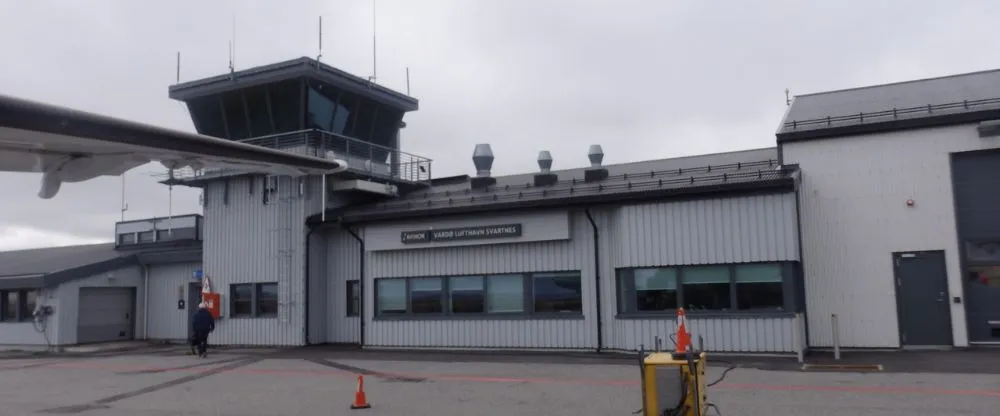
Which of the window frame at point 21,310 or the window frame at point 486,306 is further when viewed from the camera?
the window frame at point 21,310

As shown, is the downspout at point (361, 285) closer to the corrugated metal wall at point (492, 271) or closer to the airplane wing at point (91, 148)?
the corrugated metal wall at point (492, 271)

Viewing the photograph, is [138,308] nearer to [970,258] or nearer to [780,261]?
[780,261]

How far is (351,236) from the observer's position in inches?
966

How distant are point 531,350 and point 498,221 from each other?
3.53 meters

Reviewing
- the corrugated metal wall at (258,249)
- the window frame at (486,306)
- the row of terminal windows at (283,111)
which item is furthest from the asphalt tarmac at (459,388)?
the row of terminal windows at (283,111)

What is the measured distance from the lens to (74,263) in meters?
28.8

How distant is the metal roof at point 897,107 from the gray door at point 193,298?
19.9 meters

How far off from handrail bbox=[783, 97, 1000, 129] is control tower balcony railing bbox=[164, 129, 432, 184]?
41.5 ft

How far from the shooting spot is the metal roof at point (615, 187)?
18641 millimetres

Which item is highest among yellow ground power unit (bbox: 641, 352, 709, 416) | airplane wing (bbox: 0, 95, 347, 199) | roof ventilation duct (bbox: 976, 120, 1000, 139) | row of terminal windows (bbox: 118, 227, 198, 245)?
roof ventilation duct (bbox: 976, 120, 1000, 139)

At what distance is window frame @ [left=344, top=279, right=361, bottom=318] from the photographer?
24.5m

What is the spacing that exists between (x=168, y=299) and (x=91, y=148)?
26384 millimetres

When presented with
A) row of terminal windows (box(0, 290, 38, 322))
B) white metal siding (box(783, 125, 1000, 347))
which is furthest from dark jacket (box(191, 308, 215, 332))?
white metal siding (box(783, 125, 1000, 347))

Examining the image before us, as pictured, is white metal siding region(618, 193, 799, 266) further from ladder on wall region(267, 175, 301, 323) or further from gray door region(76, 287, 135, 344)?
gray door region(76, 287, 135, 344)
